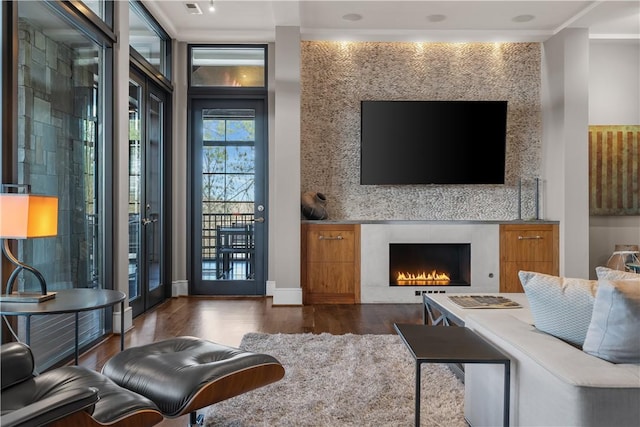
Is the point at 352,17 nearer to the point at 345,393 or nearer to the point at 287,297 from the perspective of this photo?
the point at 287,297

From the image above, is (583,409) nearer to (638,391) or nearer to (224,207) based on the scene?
(638,391)

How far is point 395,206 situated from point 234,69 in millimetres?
2432

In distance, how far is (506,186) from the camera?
5.54 meters

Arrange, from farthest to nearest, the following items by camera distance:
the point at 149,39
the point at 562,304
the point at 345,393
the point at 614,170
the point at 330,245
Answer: the point at 614,170 → the point at 330,245 → the point at 149,39 → the point at 345,393 → the point at 562,304

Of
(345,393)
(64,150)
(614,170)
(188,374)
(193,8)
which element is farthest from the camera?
(614,170)

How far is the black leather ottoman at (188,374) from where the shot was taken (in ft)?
5.65

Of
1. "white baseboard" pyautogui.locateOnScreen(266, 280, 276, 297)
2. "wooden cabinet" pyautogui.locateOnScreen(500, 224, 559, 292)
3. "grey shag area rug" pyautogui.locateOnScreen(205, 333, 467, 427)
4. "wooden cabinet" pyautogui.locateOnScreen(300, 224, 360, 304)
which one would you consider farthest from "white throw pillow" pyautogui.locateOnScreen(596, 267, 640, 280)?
"white baseboard" pyautogui.locateOnScreen(266, 280, 276, 297)

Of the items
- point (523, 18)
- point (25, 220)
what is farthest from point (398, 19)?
point (25, 220)

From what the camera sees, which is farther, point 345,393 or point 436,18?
point 436,18

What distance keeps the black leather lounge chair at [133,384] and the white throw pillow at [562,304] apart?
1.06 metres

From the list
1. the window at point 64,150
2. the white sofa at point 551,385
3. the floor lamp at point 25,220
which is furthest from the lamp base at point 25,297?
the white sofa at point 551,385

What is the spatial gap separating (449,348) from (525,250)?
12.1 ft

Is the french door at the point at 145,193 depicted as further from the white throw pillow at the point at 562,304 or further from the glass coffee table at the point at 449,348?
the white throw pillow at the point at 562,304

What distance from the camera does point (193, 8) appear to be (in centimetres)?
459
